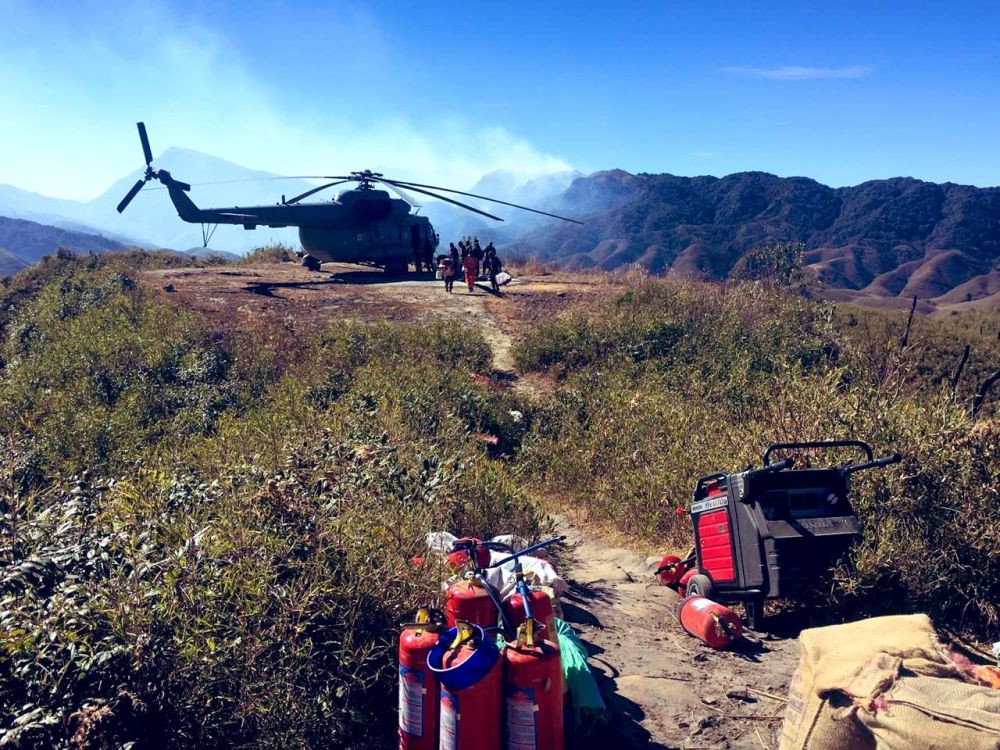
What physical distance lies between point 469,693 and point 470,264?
17.1m

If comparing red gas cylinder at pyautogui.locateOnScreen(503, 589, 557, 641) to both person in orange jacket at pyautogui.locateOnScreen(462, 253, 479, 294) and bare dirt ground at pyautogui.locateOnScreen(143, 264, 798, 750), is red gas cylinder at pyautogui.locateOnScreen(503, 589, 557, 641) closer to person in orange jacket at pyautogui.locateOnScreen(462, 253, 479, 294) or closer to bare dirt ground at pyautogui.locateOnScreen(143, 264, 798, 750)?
bare dirt ground at pyautogui.locateOnScreen(143, 264, 798, 750)

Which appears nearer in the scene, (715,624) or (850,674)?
(850,674)

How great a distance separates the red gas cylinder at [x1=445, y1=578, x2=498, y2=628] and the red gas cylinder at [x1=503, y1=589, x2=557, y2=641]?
10 cm

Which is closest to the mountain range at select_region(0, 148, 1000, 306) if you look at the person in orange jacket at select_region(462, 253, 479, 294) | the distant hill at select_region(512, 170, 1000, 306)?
the distant hill at select_region(512, 170, 1000, 306)

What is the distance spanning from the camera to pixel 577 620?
5.60 metres

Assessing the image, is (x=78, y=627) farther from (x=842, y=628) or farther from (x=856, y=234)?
(x=856, y=234)

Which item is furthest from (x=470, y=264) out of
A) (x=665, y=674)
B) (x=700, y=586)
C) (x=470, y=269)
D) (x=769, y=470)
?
(x=665, y=674)

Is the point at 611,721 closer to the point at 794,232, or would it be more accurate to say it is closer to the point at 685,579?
the point at 685,579

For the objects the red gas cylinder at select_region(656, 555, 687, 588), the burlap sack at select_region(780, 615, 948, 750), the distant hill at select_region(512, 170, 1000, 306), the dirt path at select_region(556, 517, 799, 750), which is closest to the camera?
the burlap sack at select_region(780, 615, 948, 750)

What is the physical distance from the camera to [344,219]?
2081 cm

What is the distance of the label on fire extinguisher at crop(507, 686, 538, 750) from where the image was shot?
3373 mm

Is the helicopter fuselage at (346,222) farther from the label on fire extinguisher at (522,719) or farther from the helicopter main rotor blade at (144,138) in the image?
the label on fire extinguisher at (522,719)

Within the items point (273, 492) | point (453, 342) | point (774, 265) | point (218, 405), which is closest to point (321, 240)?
point (453, 342)

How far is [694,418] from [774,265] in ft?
40.0
